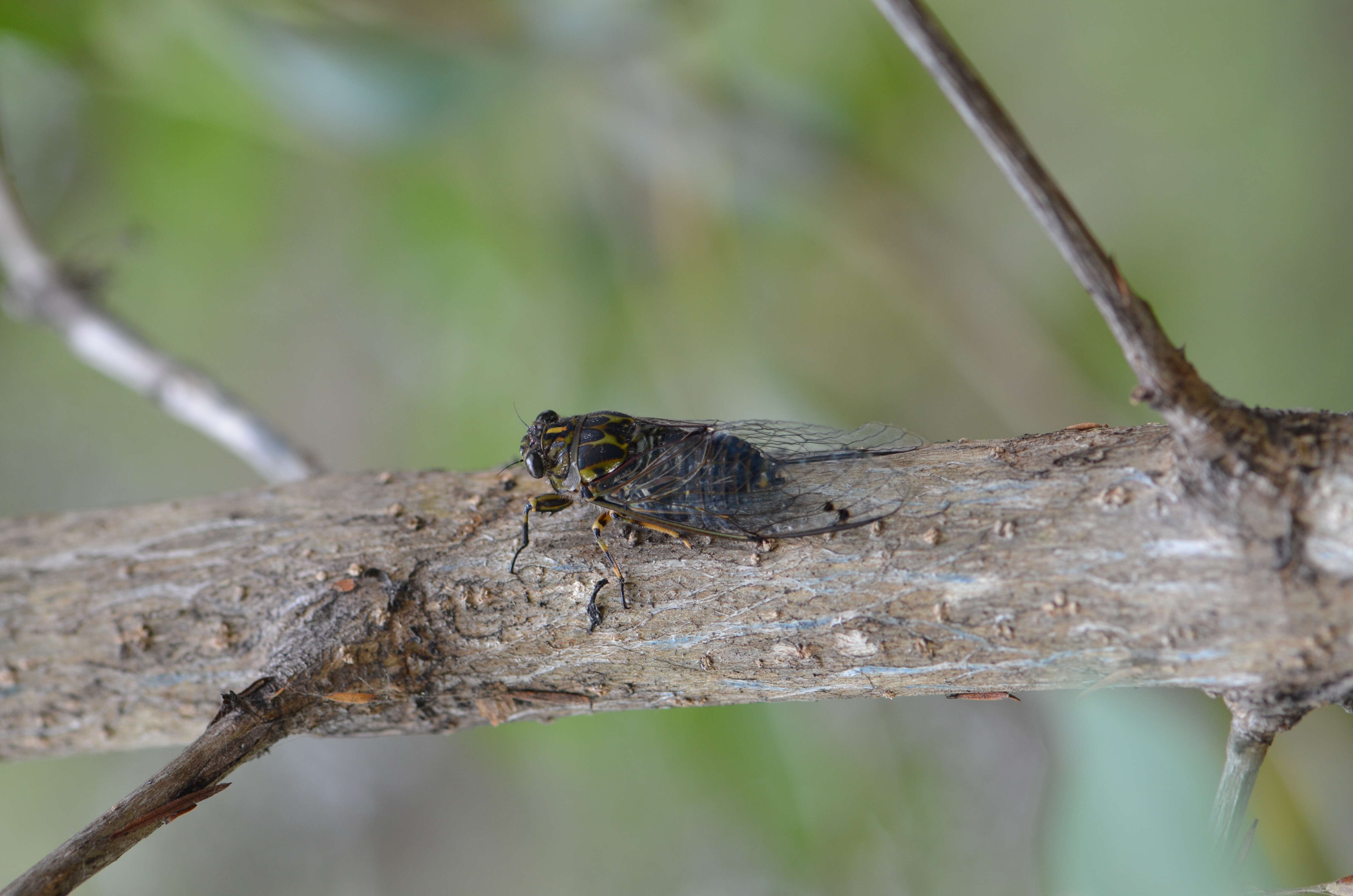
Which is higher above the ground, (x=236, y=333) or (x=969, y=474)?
(x=236, y=333)

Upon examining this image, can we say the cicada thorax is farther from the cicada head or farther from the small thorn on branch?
the small thorn on branch

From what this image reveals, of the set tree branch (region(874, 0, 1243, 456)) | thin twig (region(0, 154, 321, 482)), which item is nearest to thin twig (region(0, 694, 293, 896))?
thin twig (region(0, 154, 321, 482))

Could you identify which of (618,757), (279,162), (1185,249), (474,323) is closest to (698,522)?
(618,757)

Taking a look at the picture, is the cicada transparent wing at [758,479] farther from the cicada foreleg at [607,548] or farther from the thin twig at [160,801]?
the thin twig at [160,801]

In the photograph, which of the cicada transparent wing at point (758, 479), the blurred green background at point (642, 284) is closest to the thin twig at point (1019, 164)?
the cicada transparent wing at point (758, 479)

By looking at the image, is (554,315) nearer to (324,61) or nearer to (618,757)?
(324,61)

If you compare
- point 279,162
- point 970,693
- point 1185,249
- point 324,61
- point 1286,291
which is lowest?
point 970,693

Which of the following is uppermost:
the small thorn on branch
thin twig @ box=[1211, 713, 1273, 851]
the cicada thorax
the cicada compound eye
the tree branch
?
the cicada thorax
